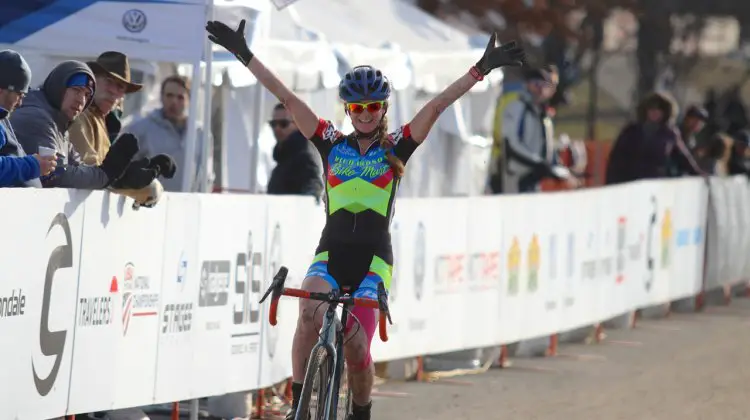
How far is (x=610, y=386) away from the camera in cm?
1359

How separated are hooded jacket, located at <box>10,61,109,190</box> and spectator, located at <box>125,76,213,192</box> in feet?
14.3

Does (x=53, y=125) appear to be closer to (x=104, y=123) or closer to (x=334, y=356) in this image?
(x=104, y=123)

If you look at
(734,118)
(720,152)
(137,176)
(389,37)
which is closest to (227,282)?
(137,176)

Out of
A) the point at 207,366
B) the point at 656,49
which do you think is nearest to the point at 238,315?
the point at 207,366

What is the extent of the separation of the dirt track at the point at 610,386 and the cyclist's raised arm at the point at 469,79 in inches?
129

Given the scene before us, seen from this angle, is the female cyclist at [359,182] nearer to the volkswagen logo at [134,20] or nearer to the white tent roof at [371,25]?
the volkswagen logo at [134,20]

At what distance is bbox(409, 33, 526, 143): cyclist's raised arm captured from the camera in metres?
8.70

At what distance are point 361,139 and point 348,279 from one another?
72 cm

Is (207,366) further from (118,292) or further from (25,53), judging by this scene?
(25,53)

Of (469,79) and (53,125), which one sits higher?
(469,79)

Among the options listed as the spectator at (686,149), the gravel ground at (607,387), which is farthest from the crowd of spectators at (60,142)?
the spectator at (686,149)

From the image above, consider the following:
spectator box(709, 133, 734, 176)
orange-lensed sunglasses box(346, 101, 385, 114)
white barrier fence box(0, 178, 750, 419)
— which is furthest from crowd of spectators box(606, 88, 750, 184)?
orange-lensed sunglasses box(346, 101, 385, 114)

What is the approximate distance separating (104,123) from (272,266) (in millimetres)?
1650

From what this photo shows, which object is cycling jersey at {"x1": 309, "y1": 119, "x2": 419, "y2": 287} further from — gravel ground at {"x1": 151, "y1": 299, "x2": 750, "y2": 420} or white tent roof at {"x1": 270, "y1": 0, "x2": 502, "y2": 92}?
white tent roof at {"x1": 270, "y1": 0, "x2": 502, "y2": 92}
